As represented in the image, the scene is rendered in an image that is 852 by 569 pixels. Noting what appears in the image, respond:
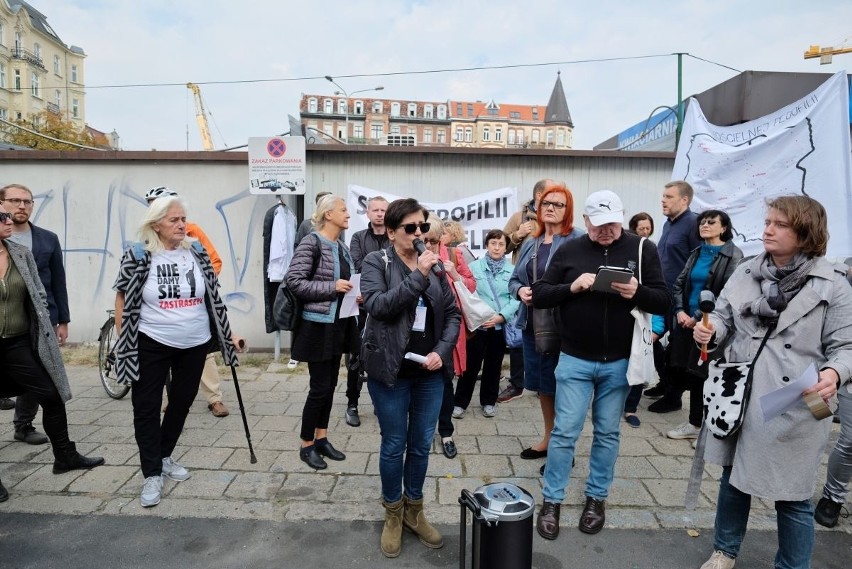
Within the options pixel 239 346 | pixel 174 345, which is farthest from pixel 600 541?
pixel 174 345

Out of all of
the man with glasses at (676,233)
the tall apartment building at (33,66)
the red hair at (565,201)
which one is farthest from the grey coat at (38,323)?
the tall apartment building at (33,66)

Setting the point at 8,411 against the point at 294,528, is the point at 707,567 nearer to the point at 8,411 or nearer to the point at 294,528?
the point at 294,528

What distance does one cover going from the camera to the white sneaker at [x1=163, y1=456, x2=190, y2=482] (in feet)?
12.1

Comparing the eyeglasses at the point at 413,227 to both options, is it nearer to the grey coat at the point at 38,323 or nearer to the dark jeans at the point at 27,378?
the grey coat at the point at 38,323

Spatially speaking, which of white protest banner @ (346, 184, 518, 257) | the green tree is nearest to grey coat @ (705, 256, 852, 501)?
white protest banner @ (346, 184, 518, 257)

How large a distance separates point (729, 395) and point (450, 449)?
7.33ft

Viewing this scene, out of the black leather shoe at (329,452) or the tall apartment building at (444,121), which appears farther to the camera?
the tall apartment building at (444,121)

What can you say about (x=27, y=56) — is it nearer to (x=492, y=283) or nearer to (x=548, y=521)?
(x=492, y=283)

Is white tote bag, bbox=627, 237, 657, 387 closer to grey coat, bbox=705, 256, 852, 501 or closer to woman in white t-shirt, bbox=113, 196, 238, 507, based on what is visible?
grey coat, bbox=705, 256, 852, 501

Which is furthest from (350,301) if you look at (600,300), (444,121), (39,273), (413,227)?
(444,121)

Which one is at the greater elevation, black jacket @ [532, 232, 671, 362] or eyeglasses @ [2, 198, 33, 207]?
eyeglasses @ [2, 198, 33, 207]

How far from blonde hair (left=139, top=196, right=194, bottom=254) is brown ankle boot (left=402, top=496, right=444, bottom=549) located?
2.19 m

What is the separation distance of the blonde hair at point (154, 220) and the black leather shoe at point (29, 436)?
2.22m

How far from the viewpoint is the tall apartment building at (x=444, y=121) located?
329 feet
